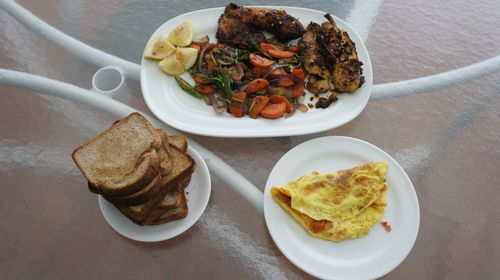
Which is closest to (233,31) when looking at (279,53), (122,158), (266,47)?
(266,47)

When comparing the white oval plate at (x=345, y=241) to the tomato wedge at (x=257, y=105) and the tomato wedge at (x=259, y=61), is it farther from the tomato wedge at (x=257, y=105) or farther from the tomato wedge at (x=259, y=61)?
the tomato wedge at (x=259, y=61)

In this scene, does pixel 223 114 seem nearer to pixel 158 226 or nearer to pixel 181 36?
pixel 181 36

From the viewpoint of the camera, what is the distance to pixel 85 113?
2.66 meters

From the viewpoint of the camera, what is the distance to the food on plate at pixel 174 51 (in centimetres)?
266

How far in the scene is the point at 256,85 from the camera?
2656mm

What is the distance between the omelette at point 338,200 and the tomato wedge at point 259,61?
3.38ft

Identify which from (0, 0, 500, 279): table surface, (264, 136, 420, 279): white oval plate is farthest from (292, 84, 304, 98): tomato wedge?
(264, 136, 420, 279): white oval plate

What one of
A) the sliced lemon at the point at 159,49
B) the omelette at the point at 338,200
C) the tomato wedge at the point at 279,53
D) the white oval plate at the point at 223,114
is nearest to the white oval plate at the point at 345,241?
the omelette at the point at 338,200

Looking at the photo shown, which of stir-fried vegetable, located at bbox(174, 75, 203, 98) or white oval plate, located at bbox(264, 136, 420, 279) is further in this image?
stir-fried vegetable, located at bbox(174, 75, 203, 98)

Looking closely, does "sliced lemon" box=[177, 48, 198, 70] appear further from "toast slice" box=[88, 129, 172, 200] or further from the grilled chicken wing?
"toast slice" box=[88, 129, 172, 200]

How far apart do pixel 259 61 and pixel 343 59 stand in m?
0.71

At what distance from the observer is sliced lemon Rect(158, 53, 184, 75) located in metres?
2.66

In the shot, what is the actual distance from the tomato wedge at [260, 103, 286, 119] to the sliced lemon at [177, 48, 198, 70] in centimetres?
78

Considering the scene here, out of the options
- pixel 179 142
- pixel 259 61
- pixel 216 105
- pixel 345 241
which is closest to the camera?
pixel 345 241
